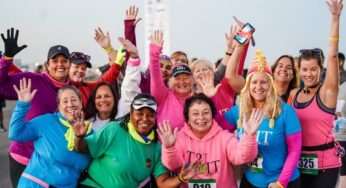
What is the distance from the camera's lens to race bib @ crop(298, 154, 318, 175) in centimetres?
362

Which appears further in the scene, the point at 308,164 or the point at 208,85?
the point at 208,85

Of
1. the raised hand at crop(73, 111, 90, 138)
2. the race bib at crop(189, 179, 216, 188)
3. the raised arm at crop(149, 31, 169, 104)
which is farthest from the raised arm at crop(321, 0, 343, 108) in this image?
the raised hand at crop(73, 111, 90, 138)

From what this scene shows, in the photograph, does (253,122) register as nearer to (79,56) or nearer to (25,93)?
(25,93)

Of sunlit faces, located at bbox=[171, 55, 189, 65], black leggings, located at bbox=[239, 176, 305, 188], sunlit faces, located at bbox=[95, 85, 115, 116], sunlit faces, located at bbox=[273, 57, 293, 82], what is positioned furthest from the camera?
sunlit faces, located at bbox=[171, 55, 189, 65]

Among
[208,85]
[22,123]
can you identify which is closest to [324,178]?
Answer: [208,85]

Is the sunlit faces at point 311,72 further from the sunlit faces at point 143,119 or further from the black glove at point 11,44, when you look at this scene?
the black glove at point 11,44

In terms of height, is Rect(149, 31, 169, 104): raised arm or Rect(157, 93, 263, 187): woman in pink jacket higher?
Rect(149, 31, 169, 104): raised arm

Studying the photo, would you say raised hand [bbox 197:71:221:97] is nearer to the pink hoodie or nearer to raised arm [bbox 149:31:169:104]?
raised arm [bbox 149:31:169:104]

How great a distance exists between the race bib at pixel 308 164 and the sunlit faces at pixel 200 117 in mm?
941

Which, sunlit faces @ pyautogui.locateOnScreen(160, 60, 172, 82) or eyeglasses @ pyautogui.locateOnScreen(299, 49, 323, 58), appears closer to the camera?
eyeglasses @ pyautogui.locateOnScreen(299, 49, 323, 58)

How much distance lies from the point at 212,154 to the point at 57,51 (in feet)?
6.37

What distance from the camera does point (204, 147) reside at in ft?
11.3

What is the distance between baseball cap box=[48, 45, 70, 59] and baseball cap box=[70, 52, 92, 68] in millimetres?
341

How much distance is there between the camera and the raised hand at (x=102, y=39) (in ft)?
16.6
